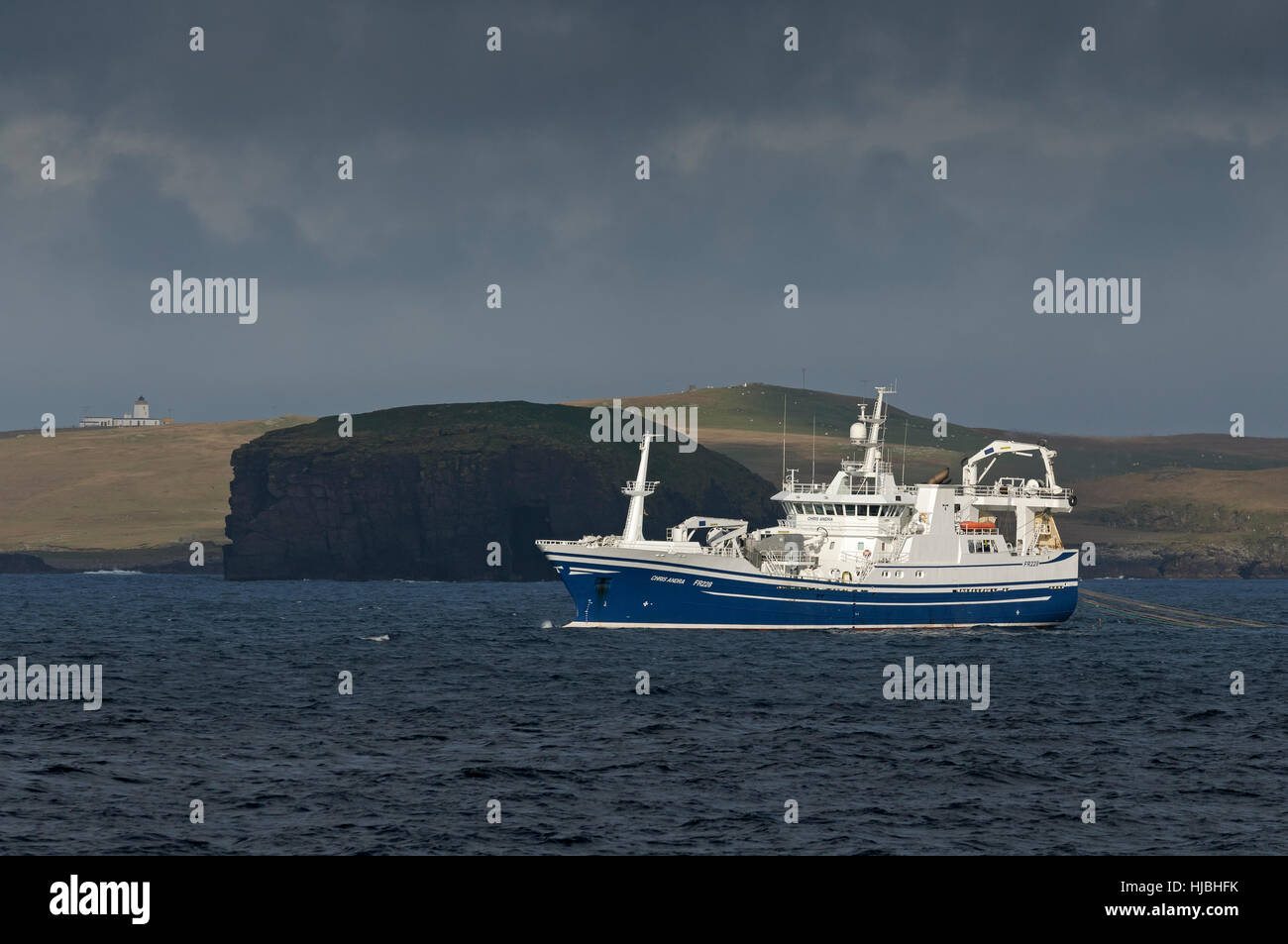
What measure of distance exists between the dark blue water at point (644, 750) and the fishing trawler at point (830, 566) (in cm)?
327

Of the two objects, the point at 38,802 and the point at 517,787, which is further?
the point at 517,787

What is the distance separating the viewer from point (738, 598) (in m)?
82.6

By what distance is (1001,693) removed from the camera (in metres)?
56.6

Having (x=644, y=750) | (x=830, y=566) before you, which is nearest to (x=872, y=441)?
(x=830, y=566)

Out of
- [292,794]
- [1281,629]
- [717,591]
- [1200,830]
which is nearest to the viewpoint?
[1200,830]

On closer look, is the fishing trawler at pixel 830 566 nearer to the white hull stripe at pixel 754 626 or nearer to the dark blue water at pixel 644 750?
the white hull stripe at pixel 754 626

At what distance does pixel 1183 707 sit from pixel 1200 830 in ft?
78.4

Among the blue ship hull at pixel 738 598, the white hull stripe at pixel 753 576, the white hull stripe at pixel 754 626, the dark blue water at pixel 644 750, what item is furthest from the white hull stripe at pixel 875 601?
the dark blue water at pixel 644 750

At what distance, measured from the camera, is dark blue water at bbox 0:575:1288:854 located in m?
30.7

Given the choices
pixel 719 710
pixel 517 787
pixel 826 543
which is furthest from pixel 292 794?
Answer: pixel 826 543

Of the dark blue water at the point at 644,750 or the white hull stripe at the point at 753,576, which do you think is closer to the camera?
the dark blue water at the point at 644,750

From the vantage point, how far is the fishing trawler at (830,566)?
81.9 metres

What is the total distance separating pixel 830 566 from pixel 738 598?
6.90 meters
